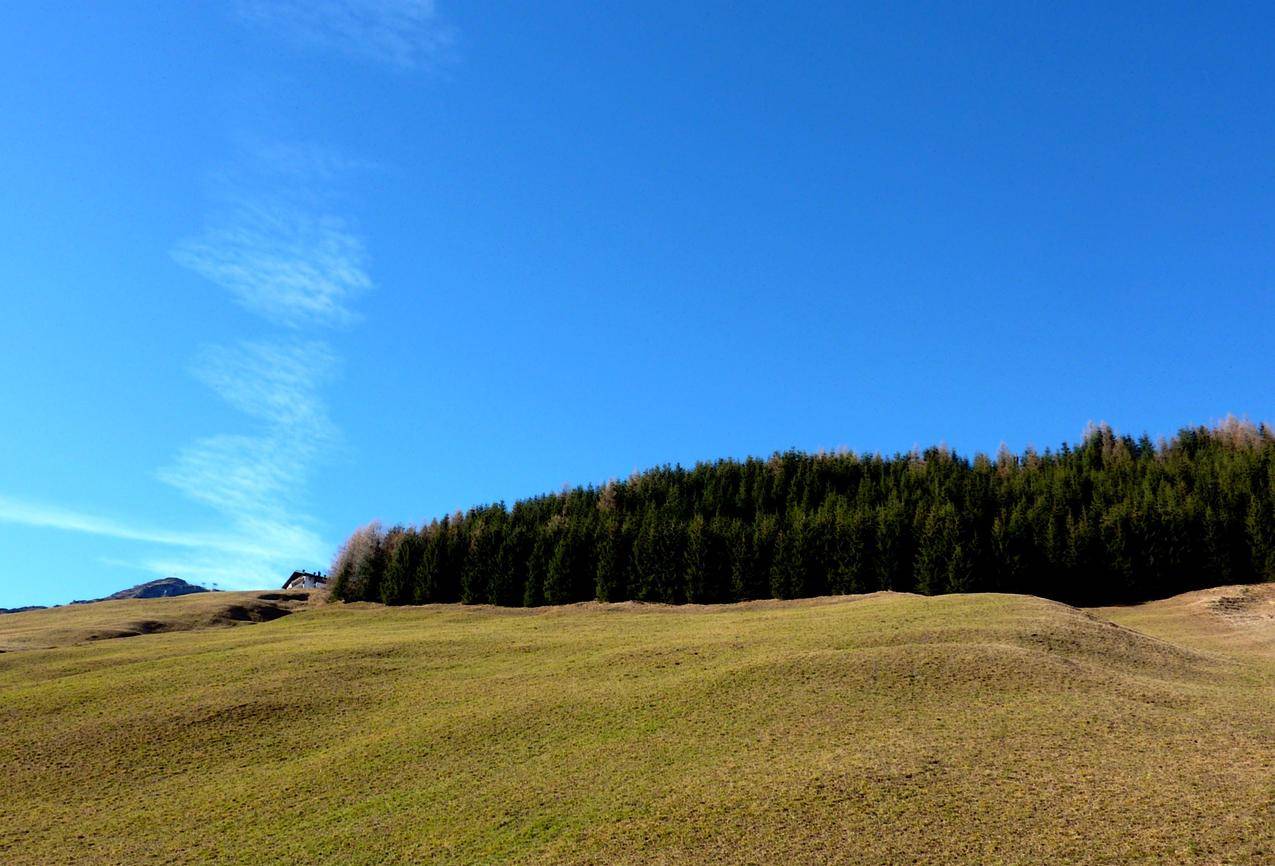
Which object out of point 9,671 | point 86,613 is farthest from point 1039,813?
point 86,613

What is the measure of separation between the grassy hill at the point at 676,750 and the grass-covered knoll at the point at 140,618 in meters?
24.9

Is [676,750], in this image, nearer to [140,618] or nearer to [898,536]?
[898,536]

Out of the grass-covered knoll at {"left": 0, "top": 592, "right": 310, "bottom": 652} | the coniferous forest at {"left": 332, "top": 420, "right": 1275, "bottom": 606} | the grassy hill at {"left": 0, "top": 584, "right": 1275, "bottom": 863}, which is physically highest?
the coniferous forest at {"left": 332, "top": 420, "right": 1275, "bottom": 606}

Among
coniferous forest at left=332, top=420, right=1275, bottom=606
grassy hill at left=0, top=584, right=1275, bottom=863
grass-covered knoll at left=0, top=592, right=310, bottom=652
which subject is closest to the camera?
grassy hill at left=0, top=584, right=1275, bottom=863

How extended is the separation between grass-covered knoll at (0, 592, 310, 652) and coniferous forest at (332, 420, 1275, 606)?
45.0 ft

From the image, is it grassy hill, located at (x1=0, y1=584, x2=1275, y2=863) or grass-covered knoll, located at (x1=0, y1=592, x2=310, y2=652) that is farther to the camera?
grass-covered knoll, located at (x1=0, y1=592, x2=310, y2=652)

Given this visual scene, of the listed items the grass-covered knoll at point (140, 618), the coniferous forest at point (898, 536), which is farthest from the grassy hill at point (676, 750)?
the coniferous forest at point (898, 536)

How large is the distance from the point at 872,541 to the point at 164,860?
269 ft

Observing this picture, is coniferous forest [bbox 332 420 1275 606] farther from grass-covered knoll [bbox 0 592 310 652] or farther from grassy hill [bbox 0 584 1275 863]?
grassy hill [bbox 0 584 1275 863]

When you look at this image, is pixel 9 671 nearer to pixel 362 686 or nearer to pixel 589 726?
pixel 362 686

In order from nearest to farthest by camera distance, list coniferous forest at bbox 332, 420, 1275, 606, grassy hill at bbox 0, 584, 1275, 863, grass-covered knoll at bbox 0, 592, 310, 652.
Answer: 1. grassy hill at bbox 0, 584, 1275, 863
2. grass-covered knoll at bbox 0, 592, 310, 652
3. coniferous forest at bbox 332, 420, 1275, 606

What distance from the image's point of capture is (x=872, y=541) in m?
97.7

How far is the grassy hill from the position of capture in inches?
927

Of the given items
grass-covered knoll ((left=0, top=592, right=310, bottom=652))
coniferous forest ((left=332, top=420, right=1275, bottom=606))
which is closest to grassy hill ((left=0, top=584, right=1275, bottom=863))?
grass-covered knoll ((left=0, top=592, right=310, bottom=652))
